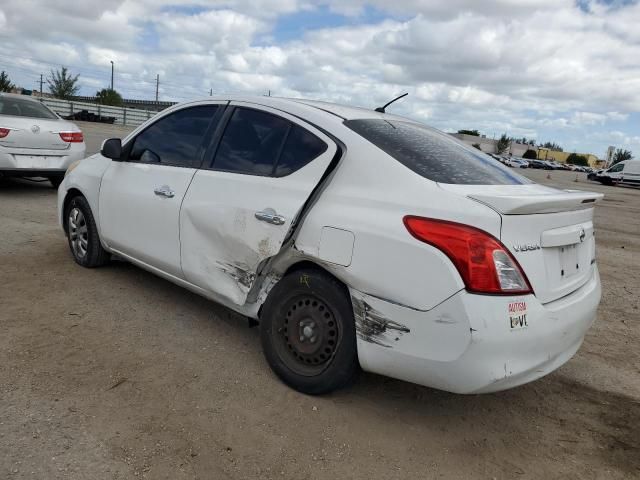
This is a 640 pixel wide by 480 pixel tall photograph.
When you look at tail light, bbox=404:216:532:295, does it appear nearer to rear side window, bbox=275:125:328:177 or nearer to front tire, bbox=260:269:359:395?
front tire, bbox=260:269:359:395

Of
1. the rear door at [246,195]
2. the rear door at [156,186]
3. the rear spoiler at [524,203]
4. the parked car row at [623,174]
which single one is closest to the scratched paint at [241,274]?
the rear door at [246,195]

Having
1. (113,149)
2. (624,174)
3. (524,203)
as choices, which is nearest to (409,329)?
(524,203)

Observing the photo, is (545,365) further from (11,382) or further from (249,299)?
(11,382)

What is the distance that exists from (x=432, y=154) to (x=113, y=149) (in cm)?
268

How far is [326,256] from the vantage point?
9.16 ft


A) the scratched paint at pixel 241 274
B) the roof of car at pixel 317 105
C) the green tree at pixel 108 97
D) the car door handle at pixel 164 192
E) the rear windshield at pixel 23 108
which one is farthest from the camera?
the green tree at pixel 108 97

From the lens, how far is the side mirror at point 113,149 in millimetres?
4324

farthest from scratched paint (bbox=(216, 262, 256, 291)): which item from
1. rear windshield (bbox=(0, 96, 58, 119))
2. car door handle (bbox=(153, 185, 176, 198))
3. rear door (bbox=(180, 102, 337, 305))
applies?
Answer: rear windshield (bbox=(0, 96, 58, 119))

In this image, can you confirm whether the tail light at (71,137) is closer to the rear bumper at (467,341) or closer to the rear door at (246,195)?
the rear door at (246,195)

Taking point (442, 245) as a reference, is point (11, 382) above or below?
below

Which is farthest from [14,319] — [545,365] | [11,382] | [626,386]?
[626,386]

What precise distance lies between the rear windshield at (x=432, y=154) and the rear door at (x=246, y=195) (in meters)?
0.31

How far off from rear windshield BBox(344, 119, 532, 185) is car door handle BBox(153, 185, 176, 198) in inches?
54.0

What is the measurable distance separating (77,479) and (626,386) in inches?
131
